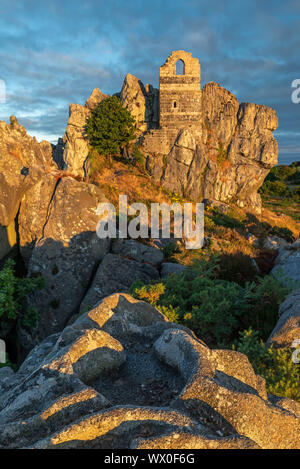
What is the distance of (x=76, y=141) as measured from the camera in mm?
28766

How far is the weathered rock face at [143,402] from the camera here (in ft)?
6.73

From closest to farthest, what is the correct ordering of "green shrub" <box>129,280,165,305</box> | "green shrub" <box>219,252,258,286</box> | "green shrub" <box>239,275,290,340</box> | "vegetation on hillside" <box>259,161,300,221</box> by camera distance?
1. "green shrub" <box>239,275,290,340</box>
2. "green shrub" <box>129,280,165,305</box>
3. "green shrub" <box>219,252,258,286</box>
4. "vegetation on hillside" <box>259,161,300,221</box>

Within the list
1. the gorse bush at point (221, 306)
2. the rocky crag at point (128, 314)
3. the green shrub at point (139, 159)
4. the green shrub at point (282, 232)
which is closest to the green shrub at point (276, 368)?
the rocky crag at point (128, 314)

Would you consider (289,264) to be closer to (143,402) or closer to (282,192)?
(143,402)

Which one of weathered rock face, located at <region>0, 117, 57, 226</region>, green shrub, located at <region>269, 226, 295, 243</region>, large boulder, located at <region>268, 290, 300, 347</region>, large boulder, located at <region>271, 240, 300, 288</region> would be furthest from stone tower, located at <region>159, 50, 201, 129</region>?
large boulder, located at <region>268, 290, 300, 347</region>

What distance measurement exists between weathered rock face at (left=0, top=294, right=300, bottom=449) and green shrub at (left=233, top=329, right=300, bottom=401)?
968 millimetres

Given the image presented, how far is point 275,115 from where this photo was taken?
33.3 metres

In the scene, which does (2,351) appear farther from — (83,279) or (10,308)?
(83,279)

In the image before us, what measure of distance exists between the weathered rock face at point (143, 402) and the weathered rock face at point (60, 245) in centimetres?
705

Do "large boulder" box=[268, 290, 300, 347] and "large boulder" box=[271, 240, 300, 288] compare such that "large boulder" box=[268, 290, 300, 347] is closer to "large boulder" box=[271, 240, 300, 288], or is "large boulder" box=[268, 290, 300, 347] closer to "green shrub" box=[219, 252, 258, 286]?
"large boulder" box=[271, 240, 300, 288]

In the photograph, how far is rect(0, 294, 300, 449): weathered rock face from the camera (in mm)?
2053

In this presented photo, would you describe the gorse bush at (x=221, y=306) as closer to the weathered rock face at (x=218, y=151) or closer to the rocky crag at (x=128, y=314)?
the rocky crag at (x=128, y=314)

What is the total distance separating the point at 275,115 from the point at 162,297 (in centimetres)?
3312
